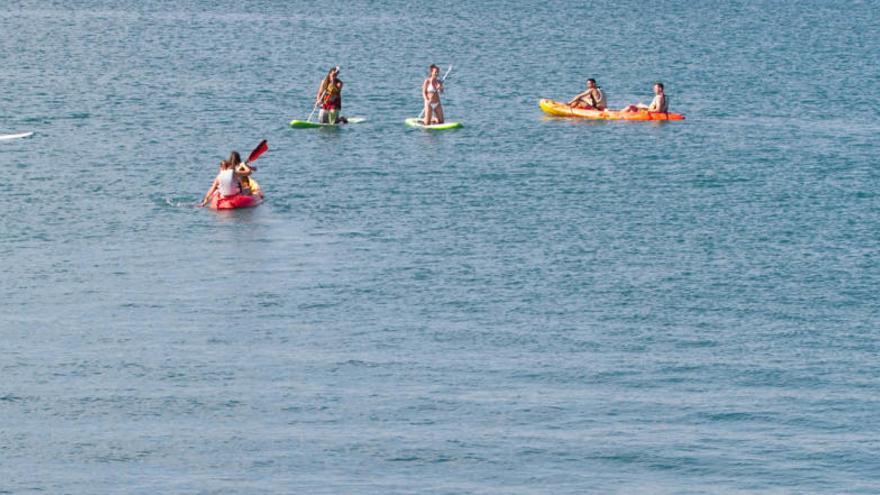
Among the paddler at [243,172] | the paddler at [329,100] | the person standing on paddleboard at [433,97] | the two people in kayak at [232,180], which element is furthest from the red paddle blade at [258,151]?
the person standing on paddleboard at [433,97]

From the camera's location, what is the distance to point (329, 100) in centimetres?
6138

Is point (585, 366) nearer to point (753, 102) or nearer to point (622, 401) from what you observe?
point (622, 401)

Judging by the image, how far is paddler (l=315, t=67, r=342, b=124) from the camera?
60.9 metres

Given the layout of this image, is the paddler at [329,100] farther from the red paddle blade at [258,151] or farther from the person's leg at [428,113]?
the red paddle blade at [258,151]

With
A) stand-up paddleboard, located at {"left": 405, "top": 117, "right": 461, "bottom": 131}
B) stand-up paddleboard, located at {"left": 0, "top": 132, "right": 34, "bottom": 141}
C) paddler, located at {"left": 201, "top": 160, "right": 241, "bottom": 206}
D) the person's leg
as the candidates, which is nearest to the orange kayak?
stand-up paddleboard, located at {"left": 405, "top": 117, "right": 461, "bottom": 131}

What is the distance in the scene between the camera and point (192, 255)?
141ft

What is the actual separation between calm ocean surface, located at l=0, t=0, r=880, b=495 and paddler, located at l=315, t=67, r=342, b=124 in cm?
78

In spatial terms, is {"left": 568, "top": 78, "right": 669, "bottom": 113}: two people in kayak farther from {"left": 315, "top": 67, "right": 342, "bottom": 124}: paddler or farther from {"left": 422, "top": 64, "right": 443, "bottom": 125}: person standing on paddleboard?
{"left": 315, "top": 67, "right": 342, "bottom": 124}: paddler

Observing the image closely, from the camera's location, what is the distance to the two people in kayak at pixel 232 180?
47344 mm

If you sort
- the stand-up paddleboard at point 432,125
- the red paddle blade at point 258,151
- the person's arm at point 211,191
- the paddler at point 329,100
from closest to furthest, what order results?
1. the person's arm at point 211,191
2. the red paddle blade at point 258,151
3. the paddler at point 329,100
4. the stand-up paddleboard at point 432,125

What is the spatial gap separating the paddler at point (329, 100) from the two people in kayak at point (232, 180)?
1310cm

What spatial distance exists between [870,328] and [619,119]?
88.1 ft

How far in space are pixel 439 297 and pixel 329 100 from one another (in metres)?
22.4

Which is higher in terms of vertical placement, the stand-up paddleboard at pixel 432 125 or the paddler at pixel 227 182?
the stand-up paddleboard at pixel 432 125
